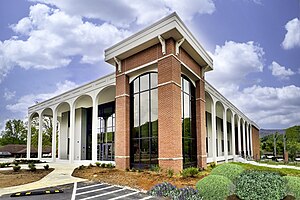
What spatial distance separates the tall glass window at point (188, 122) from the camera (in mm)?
15766

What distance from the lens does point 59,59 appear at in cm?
2092

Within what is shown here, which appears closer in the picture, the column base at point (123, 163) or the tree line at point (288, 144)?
the column base at point (123, 163)

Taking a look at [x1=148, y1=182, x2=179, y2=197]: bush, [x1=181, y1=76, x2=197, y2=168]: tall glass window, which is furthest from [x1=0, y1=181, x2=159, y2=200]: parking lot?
[x1=181, y1=76, x2=197, y2=168]: tall glass window

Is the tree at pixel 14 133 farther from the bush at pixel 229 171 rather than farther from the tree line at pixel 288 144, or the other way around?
the bush at pixel 229 171

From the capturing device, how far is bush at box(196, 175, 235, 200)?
7.25 m

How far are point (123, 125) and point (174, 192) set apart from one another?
769 cm

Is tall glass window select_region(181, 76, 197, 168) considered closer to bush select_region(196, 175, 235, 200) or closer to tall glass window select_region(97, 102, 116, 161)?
bush select_region(196, 175, 235, 200)

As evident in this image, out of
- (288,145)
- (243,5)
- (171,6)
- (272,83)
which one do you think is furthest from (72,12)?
(288,145)

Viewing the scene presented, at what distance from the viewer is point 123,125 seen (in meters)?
16.0

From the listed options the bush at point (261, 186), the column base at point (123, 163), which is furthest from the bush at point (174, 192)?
the column base at point (123, 163)

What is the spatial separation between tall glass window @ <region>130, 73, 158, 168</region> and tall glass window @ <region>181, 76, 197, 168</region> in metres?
1.94

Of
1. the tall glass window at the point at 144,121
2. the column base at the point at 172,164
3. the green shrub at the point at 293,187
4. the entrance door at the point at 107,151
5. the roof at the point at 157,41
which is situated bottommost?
the entrance door at the point at 107,151

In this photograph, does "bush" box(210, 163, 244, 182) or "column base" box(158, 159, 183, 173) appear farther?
"column base" box(158, 159, 183, 173)

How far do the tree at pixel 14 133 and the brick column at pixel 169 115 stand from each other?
180 ft
